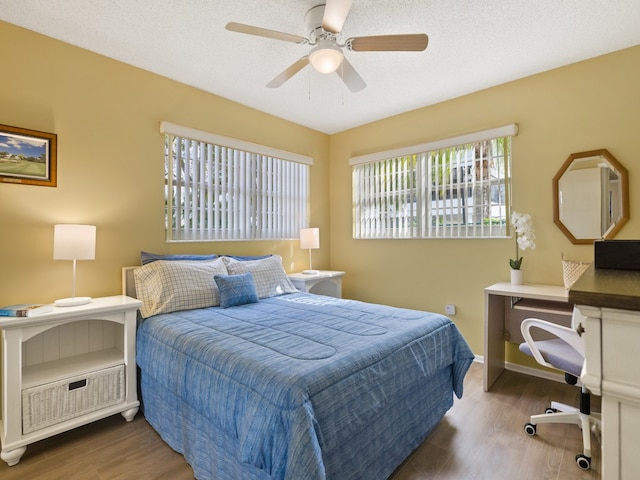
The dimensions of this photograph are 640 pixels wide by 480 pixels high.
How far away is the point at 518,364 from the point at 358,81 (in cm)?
283

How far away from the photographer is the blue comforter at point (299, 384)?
125cm

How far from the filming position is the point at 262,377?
135cm

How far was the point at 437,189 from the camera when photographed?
11.4ft

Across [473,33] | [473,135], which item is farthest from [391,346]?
[473,135]

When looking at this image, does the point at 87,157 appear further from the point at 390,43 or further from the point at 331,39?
the point at 390,43

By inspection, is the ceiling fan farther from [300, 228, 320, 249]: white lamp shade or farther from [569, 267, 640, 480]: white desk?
[300, 228, 320, 249]: white lamp shade

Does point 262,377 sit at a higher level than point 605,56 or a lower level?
lower

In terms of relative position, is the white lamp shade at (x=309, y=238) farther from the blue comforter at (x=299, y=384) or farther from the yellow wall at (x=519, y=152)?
the blue comforter at (x=299, y=384)

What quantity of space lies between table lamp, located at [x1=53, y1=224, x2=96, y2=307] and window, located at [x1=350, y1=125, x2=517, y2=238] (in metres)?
2.91

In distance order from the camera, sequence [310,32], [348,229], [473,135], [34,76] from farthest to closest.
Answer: [348,229] < [473,135] < [34,76] < [310,32]

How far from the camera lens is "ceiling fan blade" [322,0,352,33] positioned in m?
1.63

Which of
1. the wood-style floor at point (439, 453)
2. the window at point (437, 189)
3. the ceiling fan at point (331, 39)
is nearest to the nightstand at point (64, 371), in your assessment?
the wood-style floor at point (439, 453)

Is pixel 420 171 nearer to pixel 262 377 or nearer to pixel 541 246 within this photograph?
pixel 541 246

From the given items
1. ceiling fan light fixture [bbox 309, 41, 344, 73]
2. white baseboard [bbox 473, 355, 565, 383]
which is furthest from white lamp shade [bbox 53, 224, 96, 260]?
white baseboard [bbox 473, 355, 565, 383]
